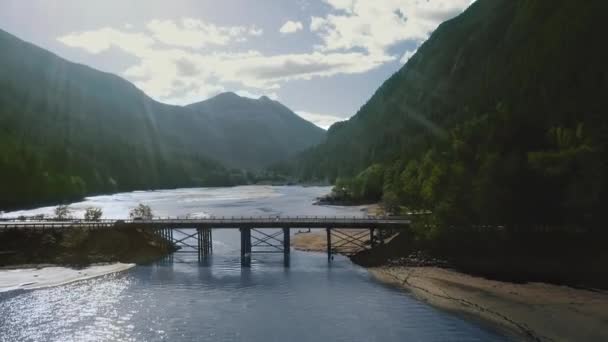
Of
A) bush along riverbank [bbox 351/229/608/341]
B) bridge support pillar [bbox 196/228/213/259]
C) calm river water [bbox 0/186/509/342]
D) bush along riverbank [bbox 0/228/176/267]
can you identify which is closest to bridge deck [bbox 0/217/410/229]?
bush along riverbank [bbox 0/228/176/267]

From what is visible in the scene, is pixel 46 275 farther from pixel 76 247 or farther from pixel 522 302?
pixel 522 302

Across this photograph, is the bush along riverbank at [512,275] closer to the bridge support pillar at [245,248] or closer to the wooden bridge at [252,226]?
the wooden bridge at [252,226]

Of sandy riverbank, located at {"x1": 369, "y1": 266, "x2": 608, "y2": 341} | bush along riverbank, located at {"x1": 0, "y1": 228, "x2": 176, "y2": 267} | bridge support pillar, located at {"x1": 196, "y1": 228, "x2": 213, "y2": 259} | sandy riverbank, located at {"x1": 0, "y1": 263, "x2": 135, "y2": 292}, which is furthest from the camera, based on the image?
bridge support pillar, located at {"x1": 196, "y1": 228, "x2": 213, "y2": 259}

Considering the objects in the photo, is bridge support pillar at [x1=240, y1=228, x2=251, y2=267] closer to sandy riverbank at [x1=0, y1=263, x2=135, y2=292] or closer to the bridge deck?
the bridge deck

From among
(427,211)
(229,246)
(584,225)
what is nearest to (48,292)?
(229,246)

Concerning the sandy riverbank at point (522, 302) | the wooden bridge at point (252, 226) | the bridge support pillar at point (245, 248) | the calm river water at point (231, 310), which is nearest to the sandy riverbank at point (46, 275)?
the calm river water at point (231, 310)

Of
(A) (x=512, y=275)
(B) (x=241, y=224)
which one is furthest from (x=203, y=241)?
(A) (x=512, y=275)
